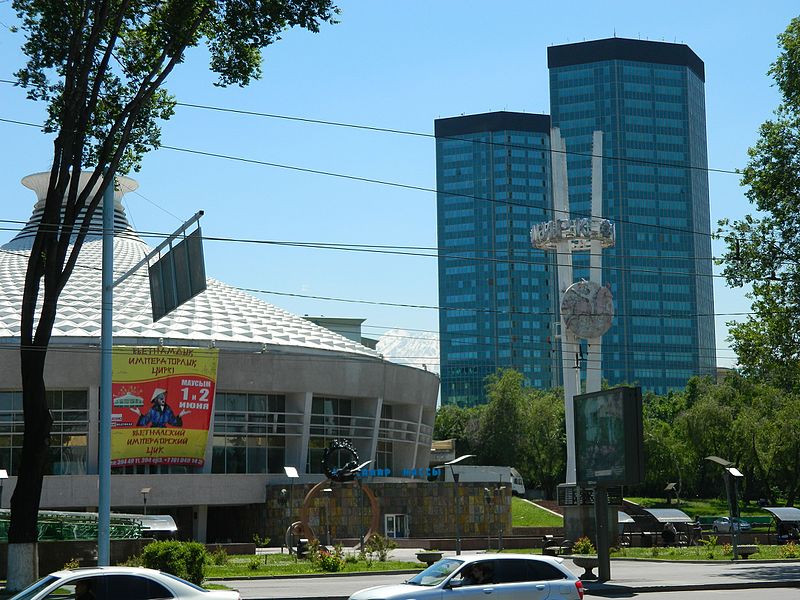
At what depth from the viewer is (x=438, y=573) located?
21359mm

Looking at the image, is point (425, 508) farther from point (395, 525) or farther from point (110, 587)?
point (110, 587)

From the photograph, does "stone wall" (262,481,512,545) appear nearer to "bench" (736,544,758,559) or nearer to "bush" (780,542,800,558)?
"bush" (780,542,800,558)

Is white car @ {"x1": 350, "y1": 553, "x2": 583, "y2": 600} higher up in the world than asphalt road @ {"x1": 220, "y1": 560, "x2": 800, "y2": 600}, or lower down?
higher up

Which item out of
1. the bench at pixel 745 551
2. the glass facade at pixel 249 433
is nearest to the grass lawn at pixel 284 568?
the bench at pixel 745 551

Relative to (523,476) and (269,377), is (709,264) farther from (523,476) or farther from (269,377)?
(269,377)

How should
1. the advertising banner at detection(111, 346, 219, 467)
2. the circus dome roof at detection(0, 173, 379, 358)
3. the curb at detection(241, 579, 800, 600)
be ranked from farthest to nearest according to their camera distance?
the circus dome roof at detection(0, 173, 379, 358) < the advertising banner at detection(111, 346, 219, 467) < the curb at detection(241, 579, 800, 600)

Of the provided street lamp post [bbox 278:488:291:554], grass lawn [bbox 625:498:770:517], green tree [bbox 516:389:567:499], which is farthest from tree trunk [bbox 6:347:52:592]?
green tree [bbox 516:389:567:499]

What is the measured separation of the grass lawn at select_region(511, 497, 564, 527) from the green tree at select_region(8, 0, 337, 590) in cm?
4953

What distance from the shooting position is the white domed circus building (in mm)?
61938

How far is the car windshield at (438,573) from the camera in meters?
21.1

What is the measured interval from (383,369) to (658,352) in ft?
438

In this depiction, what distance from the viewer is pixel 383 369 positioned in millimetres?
70750

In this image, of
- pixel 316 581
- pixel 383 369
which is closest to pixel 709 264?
pixel 383 369

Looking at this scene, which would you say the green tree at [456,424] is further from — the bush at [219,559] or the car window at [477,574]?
the car window at [477,574]
